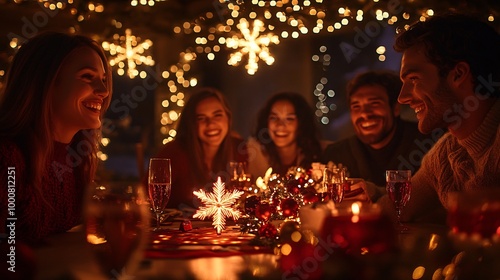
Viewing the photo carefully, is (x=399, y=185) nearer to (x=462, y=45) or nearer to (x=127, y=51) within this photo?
(x=462, y=45)

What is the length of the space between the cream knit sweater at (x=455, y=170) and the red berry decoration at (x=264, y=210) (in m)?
0.71

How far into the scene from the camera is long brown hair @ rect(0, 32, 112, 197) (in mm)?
1783

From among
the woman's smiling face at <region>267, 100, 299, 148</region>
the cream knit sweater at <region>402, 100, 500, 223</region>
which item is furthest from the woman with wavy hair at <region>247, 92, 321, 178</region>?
the cream knit sweater at <region>402, 100, 500, 223</region>

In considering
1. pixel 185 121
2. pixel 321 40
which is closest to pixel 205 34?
pixel 185 121

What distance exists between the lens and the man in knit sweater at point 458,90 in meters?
1.93

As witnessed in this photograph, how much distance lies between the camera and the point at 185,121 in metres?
3.74

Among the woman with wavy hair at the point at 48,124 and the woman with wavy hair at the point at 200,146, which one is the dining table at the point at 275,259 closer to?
the woman with wavy hair at the point at 48,124

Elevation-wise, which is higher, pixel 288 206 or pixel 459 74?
pixel 459 74

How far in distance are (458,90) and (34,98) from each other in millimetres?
1429

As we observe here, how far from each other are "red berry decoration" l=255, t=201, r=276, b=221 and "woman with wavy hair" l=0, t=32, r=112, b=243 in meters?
0.65

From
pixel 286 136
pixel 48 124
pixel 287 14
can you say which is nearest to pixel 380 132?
pixel 286 136

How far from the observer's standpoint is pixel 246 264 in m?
0.89

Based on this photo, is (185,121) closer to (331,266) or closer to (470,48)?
(470,48)

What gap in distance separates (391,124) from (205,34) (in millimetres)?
1809
